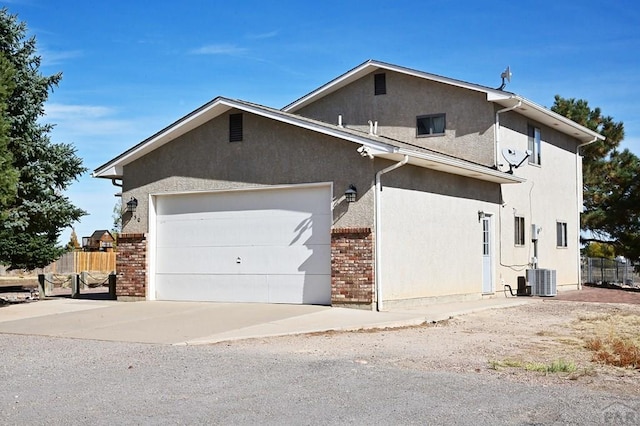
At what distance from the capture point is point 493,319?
15711mm

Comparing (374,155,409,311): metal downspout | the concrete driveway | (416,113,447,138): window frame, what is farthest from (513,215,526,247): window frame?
(374,155,409,311): metal downspout

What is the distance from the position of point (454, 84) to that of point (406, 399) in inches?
578

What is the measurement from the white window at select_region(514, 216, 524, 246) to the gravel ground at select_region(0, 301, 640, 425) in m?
9.71

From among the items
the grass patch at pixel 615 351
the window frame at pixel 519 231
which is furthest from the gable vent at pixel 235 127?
the window frame at pixel 519 231

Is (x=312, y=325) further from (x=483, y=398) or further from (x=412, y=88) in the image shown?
(x=412, y=88)

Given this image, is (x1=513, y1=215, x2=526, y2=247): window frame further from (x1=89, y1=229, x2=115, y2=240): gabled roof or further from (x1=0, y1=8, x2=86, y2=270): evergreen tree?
(x1=89, y1=229, x2=115, y2=240): gabled roof

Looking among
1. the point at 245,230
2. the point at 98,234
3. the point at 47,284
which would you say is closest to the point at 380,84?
the point at 245,230

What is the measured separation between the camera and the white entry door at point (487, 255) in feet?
67.6

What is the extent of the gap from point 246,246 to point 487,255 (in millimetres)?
7163

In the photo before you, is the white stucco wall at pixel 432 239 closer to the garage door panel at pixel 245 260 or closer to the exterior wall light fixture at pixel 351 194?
the exterior wall light fixture at pixel 351 194

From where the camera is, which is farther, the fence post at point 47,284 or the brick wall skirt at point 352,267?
the fence post at point 47,284

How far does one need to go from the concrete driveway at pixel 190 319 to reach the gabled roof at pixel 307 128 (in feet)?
10.6

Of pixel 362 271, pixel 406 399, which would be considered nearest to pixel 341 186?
pixel 362 271

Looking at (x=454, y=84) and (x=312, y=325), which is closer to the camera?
(x=312, y=325)
